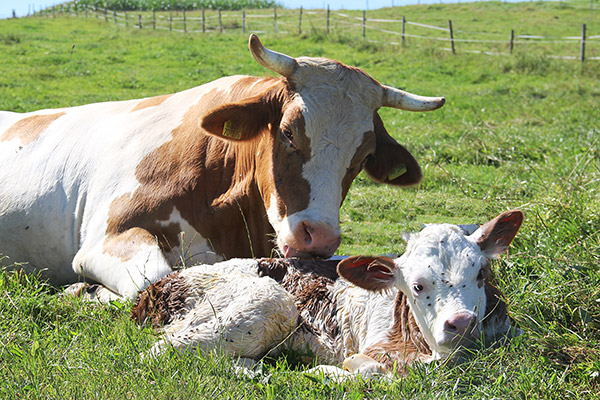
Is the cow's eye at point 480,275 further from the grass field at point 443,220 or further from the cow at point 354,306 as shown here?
the grass field at point 443,220

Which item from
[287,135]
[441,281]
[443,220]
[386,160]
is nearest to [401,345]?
[441,281]

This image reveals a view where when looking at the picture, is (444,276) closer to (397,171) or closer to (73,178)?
(397,171)

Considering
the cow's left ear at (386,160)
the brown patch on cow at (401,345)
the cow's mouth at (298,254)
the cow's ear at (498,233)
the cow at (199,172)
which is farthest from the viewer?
the cow's left ear at (386,160)

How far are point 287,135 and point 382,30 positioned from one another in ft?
99.2

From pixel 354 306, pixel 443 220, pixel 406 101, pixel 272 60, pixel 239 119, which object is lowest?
pixel 443 220

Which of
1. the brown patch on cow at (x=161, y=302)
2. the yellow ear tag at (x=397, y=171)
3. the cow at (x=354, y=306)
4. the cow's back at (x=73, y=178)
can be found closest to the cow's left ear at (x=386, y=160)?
the yellow ear tag at (x=397, y=171)

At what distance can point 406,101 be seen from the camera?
576 cm

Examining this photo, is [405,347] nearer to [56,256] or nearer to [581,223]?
[581,223]

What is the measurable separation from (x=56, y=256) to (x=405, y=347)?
3811 millimetres

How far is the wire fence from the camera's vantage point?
3000 cm

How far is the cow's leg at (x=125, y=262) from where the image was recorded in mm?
5426

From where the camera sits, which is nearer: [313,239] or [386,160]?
[313,239]

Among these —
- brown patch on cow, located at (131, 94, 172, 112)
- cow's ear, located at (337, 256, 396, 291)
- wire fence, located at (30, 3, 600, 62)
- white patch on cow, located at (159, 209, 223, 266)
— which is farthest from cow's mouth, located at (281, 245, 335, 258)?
wire fence, located at (30, 3, 600, 62)

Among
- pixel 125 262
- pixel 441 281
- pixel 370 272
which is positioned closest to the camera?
pixel 441 281
